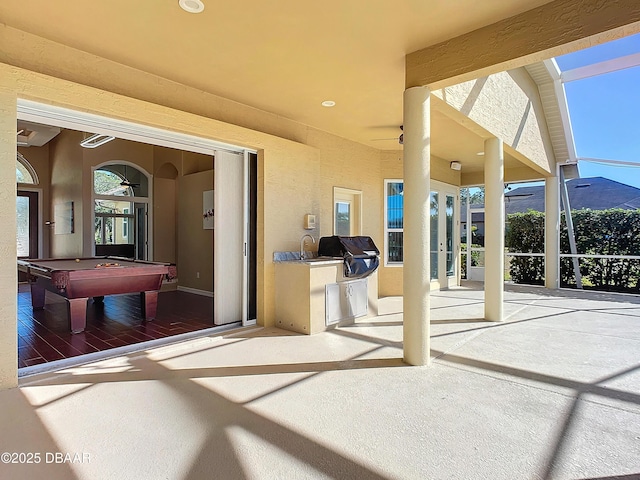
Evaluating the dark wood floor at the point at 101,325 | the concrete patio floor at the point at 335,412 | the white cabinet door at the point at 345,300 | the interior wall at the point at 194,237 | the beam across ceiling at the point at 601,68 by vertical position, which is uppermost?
the beam across ceiling at the point at 601,68

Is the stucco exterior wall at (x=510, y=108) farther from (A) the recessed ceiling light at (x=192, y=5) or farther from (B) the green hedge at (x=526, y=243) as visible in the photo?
(A) the recessed ceiling light at (x=192, y=5)

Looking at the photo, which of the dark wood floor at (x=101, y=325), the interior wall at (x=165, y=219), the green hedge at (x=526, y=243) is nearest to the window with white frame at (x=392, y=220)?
the dark wood floor at (x=101, y=325)

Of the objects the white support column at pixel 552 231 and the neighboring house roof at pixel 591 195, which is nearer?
the white support column at pixel 552 231

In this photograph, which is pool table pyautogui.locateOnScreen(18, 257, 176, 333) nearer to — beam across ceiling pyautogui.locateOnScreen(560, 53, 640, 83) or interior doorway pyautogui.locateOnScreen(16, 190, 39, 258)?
interior doorway pyautogui.locateOnScreen(16, 190, 39, 258)

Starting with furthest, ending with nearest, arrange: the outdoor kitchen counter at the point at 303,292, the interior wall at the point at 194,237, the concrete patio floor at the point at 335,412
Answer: the interior wall at the point at 194,237 → the outdoor kitchen counter at the point at 303,292 → the concrete patio floor at the point at 335,412

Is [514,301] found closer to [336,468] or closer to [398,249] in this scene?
[398,249]

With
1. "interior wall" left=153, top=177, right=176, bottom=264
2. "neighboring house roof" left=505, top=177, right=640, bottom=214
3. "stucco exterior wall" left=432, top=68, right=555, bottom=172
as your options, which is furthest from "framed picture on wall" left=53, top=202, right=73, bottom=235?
"neighboring house roof" left=505, top=177, right=640, bottom=214

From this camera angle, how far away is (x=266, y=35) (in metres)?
3.17

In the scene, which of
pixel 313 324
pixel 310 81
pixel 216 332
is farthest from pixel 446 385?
pixel 310 81

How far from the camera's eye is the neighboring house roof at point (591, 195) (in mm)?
10414

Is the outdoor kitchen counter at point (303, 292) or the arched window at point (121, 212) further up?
the arched window at point (121, 212)

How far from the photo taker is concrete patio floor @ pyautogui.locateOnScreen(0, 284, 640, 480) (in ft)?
6.54

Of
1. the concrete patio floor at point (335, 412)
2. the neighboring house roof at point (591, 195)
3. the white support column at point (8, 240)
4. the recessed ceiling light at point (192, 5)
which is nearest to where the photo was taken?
the concrete patio floor at point (335, 412)

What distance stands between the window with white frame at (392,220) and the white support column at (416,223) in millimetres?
3993
